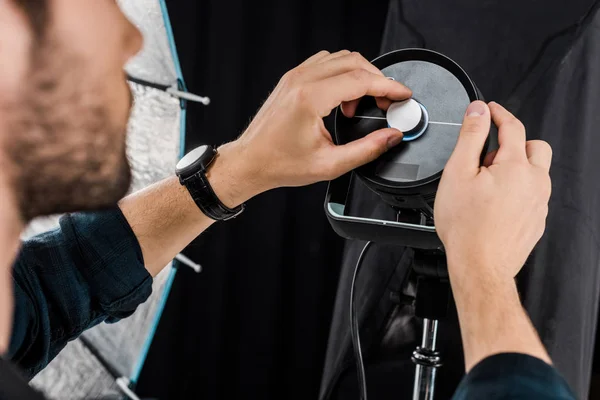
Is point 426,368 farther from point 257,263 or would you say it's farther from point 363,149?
point 257,263

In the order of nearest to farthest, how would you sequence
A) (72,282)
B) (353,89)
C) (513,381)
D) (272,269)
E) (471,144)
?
(513,381)
(471,144)
(353,89)
(72,282)
(272,269)

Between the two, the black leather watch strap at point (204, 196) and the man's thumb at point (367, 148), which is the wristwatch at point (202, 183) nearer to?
the black leather watch strap at point (204, 196)

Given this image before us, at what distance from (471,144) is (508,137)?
0.05 meters

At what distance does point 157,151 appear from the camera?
1.21 meters

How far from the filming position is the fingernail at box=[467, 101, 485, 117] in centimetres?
64

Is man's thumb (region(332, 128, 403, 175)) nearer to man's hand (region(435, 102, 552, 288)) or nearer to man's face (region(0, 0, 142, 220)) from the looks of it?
man's hand (region(435, 102, 552, 288))

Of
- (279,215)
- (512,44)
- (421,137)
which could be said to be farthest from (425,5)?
(279,215)

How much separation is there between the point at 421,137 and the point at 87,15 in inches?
17.5

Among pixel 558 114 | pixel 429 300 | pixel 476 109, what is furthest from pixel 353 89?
pixel 558 114

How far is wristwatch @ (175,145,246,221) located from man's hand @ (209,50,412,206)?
0.03 m

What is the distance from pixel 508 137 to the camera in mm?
633

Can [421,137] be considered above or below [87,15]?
below

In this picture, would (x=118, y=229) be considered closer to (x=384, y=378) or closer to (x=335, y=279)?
(x=384, y=378)

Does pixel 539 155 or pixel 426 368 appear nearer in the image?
pixel 539 155
